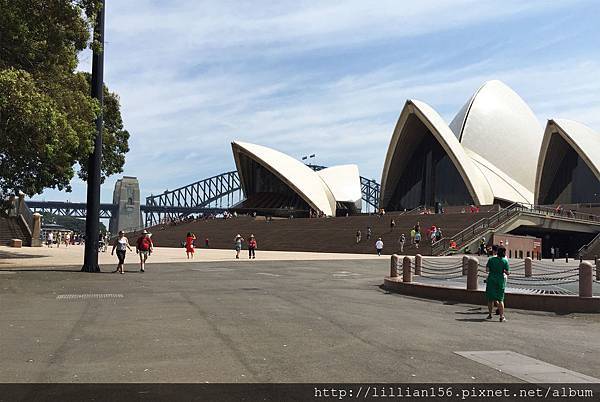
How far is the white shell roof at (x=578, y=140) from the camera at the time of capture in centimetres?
6000

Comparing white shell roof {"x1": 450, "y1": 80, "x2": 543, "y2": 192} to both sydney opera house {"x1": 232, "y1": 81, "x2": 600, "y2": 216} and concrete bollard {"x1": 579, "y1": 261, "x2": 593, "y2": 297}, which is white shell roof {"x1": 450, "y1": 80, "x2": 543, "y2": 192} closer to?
sydney opera house {"x1": 232, "y1": 81, "x2": 600, "y2": 216}

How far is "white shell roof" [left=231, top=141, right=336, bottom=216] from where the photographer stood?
8012cm

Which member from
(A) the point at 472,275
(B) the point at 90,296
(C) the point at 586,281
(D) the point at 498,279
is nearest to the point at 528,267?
(A) the point at 472,275

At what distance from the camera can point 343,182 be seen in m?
94.2

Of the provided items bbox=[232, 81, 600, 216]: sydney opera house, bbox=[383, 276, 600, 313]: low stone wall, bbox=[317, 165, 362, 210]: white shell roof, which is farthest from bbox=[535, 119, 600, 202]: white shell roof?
bbox=[383, 276, 600, 313]: low stone wall

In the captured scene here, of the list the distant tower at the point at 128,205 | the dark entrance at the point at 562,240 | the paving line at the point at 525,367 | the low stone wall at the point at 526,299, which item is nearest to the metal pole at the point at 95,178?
the low stone wall at the point at 526,299

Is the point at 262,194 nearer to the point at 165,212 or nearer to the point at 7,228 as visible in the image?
the point at 7,228

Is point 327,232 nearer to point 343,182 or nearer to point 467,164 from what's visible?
point 467,164

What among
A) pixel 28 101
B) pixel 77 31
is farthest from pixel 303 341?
pixel 77 31

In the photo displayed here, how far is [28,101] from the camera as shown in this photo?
13219 millimetres

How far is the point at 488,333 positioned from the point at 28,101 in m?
10.8

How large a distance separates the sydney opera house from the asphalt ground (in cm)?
5247

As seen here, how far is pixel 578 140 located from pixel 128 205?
282 feet

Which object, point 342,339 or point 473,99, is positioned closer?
point 342,339
